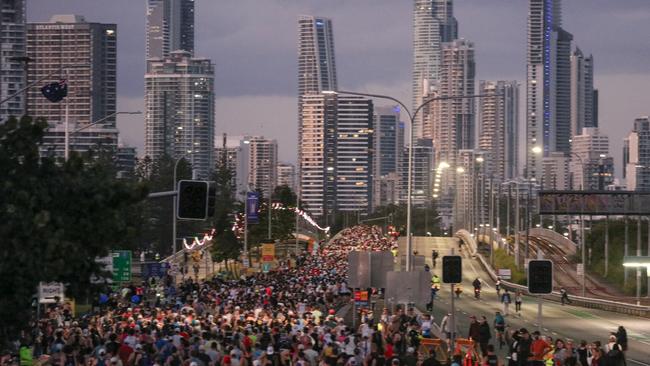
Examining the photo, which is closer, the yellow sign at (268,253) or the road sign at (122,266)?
the road sign at (122,266)

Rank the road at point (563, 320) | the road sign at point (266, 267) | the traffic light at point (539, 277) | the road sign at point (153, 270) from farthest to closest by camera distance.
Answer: the road sign at point (266, 267), the road sign at point (153, 270), the road at point (563, 320), the traffic light at point (539, 277)

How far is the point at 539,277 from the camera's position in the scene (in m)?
30.5

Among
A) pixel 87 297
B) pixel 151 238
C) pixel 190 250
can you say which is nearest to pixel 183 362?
pixel 87 297

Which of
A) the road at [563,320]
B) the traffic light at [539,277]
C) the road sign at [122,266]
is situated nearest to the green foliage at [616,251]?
the road at [563,320]

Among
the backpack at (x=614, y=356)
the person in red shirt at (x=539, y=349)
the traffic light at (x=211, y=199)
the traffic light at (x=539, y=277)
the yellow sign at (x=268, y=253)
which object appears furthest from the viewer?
the yellow sign at (x=268, y=253)

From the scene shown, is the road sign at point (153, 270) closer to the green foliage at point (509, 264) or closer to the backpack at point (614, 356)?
the green foliage at point (509, 264)

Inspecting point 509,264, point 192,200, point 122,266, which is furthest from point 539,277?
point 509,264

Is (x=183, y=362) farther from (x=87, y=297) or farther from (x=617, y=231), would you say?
(x=617, y=231)

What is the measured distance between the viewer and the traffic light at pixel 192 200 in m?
27.3

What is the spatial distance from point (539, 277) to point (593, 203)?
153 ft

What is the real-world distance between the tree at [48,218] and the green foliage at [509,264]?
83307 mm

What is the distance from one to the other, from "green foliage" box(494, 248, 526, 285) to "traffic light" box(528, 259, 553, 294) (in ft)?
239

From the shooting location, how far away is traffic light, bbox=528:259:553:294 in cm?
3044

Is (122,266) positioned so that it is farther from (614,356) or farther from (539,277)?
(614,356)
